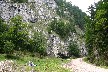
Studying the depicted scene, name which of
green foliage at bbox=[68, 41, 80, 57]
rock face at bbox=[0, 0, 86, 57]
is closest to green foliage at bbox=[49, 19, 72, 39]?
rock face at bbox=[0, 0, 86, 57]

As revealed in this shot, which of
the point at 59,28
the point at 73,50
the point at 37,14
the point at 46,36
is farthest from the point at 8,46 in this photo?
the point at 37,14

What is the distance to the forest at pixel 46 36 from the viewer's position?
61406 millimetres

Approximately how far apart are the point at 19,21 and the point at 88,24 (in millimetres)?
24459

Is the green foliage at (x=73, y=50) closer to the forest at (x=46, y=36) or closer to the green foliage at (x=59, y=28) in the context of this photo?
the forest at (x=46, y=36)

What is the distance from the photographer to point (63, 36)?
166125 millimetres

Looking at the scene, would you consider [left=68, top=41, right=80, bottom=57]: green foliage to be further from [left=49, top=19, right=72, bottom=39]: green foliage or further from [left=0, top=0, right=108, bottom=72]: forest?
[left=49, top=19, right=72, bottom=39]: green foliage

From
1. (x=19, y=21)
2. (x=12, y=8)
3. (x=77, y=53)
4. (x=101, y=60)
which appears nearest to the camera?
(x=101, y=60)

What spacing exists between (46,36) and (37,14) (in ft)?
75.9

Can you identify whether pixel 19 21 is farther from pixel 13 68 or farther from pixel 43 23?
pixel 43 23

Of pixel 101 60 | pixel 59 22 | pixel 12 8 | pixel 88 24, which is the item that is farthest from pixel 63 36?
pixel 101 60

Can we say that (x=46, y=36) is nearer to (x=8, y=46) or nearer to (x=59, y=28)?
(x=59, y=28)

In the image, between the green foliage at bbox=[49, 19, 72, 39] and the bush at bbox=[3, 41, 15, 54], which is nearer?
the bush at bbox=[3, 41, 15, 54]

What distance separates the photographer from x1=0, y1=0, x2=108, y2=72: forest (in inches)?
2418

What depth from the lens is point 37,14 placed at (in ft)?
559
